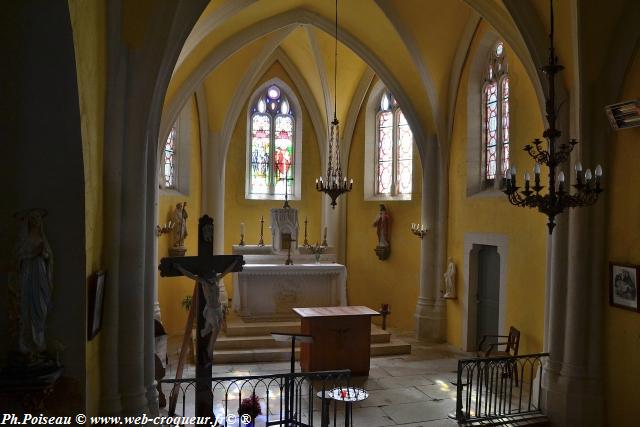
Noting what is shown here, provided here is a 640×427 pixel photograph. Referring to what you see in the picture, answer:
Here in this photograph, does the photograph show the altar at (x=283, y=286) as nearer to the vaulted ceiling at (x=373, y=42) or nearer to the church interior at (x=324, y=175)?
the church interior at (x=324, y=175)

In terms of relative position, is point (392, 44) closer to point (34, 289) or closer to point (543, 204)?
point (543, 204)

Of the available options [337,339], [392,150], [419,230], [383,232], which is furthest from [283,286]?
[392,150]

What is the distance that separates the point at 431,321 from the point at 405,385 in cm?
359

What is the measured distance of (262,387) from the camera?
9.02 m

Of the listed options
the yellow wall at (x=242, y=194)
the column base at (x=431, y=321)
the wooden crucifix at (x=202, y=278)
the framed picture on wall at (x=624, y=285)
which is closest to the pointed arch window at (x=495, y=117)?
the column base at (x=431, y=321)

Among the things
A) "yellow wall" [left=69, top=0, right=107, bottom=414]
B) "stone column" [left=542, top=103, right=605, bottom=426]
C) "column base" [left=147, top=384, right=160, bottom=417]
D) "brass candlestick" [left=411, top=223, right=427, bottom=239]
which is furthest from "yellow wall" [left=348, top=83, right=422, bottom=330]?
"yellow wall" [left=69, top=0, right=107, bottom=414]

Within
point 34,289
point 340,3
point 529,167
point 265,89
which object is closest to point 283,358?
point 529,167

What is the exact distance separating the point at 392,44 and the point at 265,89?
5.26 meters

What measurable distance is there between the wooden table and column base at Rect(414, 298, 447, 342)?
3300 millimetres

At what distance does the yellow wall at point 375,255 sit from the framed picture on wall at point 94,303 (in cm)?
897

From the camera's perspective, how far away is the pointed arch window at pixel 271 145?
16172 millimetres

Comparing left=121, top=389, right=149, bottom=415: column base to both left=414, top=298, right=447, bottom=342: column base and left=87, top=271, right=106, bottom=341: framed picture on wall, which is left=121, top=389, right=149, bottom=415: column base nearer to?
left=87, top=271, right=106, bottom=341: framed picture on wall

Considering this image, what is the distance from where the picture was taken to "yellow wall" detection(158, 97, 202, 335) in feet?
41.7

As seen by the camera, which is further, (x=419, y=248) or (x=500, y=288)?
(x=419, y=248)
